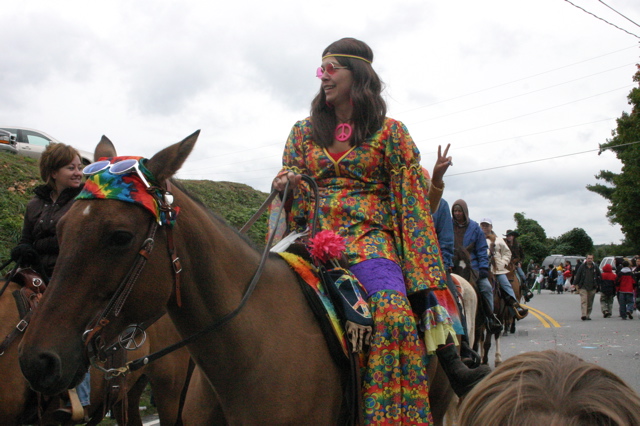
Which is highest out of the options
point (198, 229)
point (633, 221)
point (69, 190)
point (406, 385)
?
point (633, 221)

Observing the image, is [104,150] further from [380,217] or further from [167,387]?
[167,387]

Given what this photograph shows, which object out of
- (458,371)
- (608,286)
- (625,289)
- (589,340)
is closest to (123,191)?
(458,371)

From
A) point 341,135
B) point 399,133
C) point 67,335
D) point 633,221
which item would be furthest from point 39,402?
point 633,221

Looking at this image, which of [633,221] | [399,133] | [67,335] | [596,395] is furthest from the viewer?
[633,221]

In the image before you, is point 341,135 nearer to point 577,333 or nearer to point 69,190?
point 69,190

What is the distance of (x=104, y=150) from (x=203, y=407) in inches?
51.1

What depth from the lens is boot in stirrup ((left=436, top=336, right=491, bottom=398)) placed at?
2.93 meters

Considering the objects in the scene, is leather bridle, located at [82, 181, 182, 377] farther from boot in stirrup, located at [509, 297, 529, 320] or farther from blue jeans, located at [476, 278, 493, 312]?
boot in stirrup, located at [509, 297, 529, 320]

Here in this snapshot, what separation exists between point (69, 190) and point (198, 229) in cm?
246

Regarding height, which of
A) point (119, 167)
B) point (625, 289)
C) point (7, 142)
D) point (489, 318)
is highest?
point (7, 142)

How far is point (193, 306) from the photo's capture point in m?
2.46

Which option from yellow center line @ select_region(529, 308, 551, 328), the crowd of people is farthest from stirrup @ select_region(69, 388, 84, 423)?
the crowd of people

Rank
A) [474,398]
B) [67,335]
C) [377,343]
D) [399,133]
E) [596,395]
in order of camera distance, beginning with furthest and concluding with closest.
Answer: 1. [399,133]
2. [377,343]
3. [67,335]
4. [474,398]
5. [596,395]

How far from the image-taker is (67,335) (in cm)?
204
